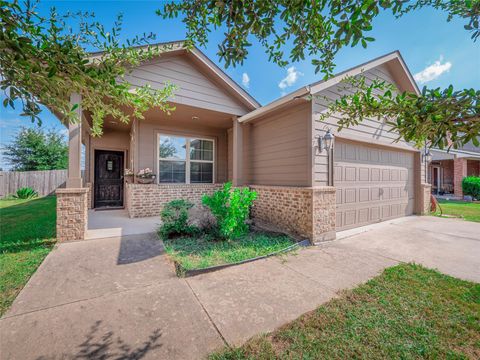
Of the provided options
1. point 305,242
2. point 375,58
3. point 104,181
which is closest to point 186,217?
point 305,242

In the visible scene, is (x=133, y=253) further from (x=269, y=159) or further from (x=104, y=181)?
(x=104, y=181)

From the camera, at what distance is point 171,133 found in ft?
24.5

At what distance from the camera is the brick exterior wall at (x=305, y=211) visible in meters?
4.59

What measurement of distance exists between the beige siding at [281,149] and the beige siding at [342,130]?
20 centimetres

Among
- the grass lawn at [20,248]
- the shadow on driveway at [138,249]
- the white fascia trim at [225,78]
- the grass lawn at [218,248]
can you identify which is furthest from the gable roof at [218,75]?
the grass lawn at [20,248]

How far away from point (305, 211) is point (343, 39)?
3.57 metres

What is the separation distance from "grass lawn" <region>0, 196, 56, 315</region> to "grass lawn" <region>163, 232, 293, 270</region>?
1981 mm

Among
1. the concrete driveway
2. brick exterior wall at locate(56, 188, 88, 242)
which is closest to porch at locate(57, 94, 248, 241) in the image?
brick exterior wall at locate(56, 188, 88, 242)

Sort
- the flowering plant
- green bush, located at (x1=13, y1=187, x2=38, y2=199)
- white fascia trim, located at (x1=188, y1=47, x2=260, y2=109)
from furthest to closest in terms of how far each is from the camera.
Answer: green bush, located at (x1=13, y1=187, x2=38, y2=199) → the flowering plant → white fascia trim, located at (x1=188, y1=47, x2=260, y2=109)

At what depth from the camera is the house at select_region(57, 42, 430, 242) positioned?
471 cm

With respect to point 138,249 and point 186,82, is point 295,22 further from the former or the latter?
point 186,82

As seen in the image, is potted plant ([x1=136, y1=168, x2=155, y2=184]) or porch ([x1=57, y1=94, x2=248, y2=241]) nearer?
porch ([x1=57, y1=94, x2=248, y2=241])

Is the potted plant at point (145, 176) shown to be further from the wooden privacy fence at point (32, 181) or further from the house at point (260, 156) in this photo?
the wooden privacy fence at point (32, 181)

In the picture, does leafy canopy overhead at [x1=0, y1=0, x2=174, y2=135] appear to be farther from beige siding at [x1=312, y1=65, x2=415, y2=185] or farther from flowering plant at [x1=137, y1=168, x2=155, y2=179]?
flowering plant at [x1=137, y1=168, x2=155, y2=179]
